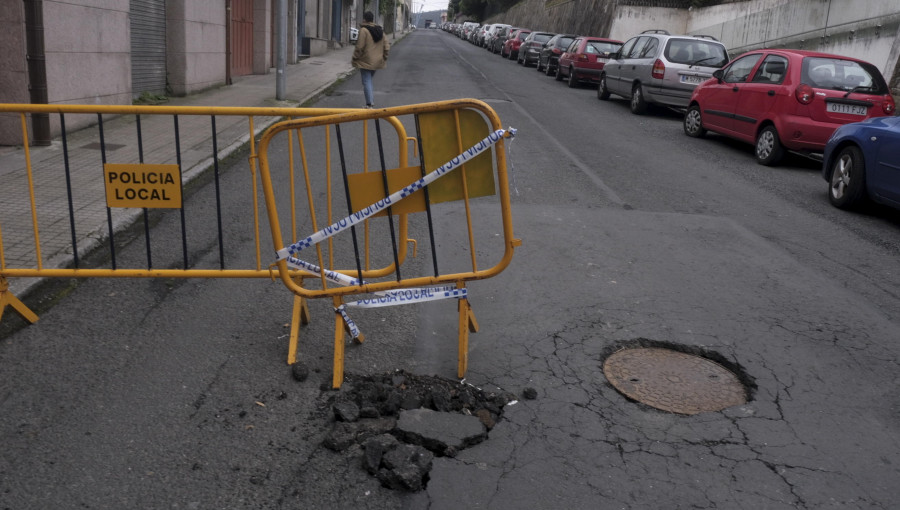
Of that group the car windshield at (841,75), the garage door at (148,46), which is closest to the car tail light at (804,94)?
the car windshield at (841,75)

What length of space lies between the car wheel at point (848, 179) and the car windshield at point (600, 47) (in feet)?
52.5

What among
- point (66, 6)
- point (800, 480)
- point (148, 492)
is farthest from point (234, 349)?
point (66, 6)

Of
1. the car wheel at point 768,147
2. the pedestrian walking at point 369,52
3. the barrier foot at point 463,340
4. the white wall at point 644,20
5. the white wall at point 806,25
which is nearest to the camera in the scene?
the barrier foot at point 463,340

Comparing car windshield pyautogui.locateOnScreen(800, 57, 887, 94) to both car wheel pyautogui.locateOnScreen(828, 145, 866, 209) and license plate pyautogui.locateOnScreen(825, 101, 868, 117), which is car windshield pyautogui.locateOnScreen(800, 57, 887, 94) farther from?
car wheel pyautogui.locateOnScreen(828, 145, 866, 209)

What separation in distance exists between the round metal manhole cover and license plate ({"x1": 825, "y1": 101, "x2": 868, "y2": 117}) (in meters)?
8.08

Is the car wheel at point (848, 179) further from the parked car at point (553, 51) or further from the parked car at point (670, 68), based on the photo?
the parked car at point (553, 51)

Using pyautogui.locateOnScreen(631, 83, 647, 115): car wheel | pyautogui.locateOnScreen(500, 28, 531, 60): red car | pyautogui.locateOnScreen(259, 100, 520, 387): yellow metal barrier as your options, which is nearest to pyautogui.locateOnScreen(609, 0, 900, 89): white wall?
pyautogui.locateOnScreen(631, 83, 647, 115): car wheel

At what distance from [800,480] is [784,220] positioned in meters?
5.60

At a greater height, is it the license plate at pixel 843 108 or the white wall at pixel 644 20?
the white wall at pixel 644 20

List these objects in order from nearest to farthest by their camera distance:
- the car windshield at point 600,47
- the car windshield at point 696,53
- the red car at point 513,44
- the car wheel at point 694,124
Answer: the car wheel at point 694,124 → the car windshield at point 696,53 → the car windshield at point 600,47 → the red car at point 513,44

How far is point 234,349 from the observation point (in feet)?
15.4

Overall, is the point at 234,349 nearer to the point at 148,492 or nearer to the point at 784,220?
the point at 148,492

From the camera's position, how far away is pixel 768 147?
1204 cm

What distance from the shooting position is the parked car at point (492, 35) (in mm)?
48062
